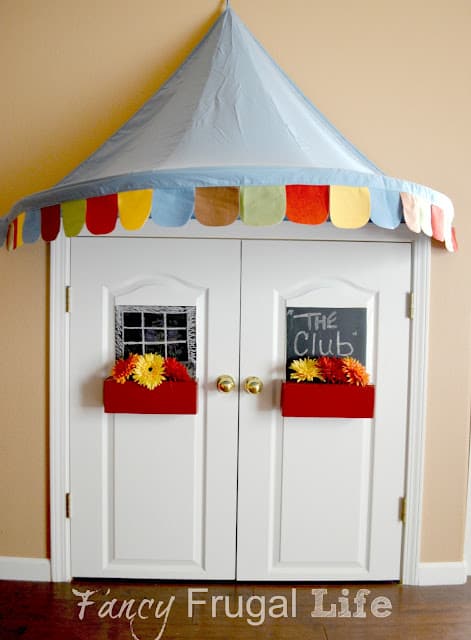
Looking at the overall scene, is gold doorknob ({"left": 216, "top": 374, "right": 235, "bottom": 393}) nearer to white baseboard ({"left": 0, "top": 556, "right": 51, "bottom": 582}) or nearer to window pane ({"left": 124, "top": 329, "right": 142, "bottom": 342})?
window pane ({"left": 124, "top": 329, "right": 142, "bottom": 342})

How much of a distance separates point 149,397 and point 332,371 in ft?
2.54

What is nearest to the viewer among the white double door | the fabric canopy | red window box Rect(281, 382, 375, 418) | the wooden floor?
the fabric canopy

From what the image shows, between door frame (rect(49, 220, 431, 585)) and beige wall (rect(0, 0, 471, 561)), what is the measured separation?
0.07m

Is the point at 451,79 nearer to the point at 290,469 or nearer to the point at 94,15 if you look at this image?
the point at 94,15

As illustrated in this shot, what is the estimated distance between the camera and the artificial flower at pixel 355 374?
6.81 feet

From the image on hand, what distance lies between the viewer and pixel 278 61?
2.18m

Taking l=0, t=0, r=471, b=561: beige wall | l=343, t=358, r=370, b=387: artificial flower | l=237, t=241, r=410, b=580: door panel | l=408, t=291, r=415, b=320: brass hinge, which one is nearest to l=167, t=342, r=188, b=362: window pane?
l=237, t=241, r=410, b=580: door panel

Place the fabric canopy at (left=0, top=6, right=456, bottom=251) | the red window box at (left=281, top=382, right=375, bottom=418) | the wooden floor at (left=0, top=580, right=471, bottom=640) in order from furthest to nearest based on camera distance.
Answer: the red window box at (left=281, top=382, right=375, bottom=418), the wooden floor at (left=0, top=580, right=471, bottom=640), the fabric canopy at (left=0, top=6, right=456, bottom=251)

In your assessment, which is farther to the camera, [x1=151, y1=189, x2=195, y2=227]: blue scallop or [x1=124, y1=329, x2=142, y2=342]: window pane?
[x1=124, y1=329, x2=142, y2=342]: window pane

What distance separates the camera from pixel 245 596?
2158mm

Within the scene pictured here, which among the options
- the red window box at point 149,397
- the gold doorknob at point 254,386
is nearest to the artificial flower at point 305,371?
the gold doorknob at point 254,386

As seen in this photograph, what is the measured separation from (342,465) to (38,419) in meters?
1.38

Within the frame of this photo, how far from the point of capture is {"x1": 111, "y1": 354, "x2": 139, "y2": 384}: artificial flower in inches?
81.7

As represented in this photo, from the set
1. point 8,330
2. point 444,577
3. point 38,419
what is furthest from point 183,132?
point 444,577
